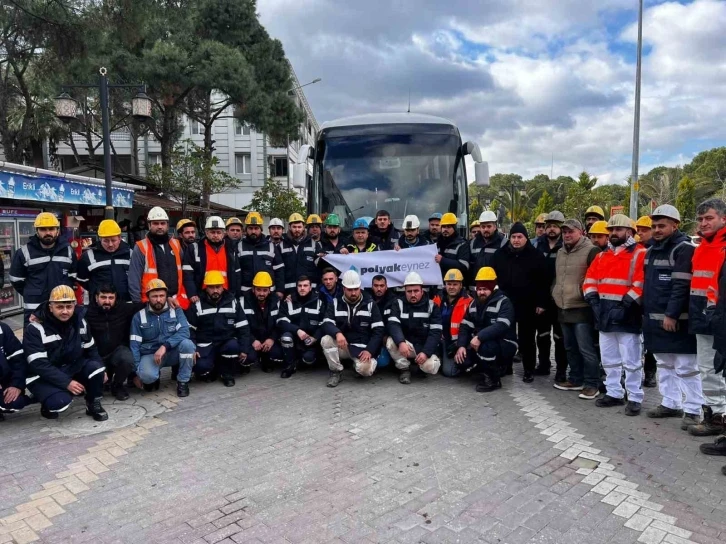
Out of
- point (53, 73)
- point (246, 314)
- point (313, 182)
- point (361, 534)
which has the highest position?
point (53, 73)

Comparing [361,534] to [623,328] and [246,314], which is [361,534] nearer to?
[623,328]

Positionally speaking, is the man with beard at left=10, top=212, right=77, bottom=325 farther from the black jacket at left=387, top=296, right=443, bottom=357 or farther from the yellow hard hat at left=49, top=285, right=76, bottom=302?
the black jacket at left=387, top=296, right=443, bottom=357

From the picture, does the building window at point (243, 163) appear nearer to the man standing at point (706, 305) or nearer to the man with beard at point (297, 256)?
the man with beard at point (297, 256)

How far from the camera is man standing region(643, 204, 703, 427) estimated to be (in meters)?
4.61

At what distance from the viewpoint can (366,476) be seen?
3828 mm

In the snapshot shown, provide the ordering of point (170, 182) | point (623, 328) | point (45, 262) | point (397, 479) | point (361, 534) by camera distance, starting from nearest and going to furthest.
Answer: point (361, 534), point (397, 479), point (623, 328), point (45, 262), point (170, 182)

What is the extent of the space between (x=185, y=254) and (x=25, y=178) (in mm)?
5769

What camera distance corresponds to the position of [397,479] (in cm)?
379

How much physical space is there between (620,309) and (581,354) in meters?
0.97

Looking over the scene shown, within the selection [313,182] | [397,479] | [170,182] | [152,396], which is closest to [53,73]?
[313,182]

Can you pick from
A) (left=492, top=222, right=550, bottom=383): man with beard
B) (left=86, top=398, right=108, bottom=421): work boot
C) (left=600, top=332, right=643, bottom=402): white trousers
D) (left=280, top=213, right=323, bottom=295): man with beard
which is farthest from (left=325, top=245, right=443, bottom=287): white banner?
(left=86, top=398, right=108, bottom=421): work boot

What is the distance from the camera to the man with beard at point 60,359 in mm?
4820

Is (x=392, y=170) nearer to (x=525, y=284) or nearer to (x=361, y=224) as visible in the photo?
(x=361, y=224)

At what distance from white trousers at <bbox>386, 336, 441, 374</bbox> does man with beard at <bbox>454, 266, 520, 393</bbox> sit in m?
0.27
